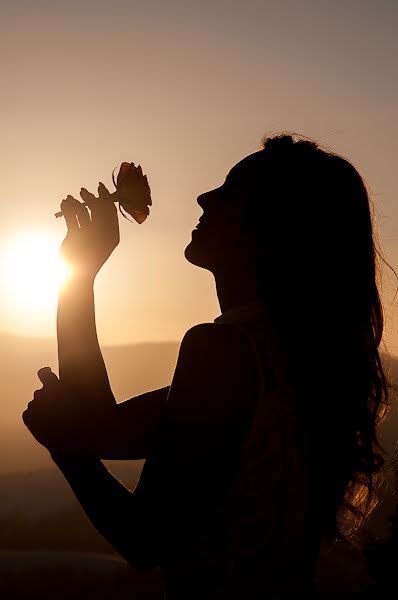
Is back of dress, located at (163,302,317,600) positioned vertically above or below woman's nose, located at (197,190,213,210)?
below

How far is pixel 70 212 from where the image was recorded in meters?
3.65

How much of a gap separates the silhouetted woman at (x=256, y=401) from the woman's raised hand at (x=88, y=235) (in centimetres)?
6

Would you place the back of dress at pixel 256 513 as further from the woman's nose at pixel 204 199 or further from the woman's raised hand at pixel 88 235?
the woman's raised hand at pixel 88 235

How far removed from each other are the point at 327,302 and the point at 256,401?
556 millimetres

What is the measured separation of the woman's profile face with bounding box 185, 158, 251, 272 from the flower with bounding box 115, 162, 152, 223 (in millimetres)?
605

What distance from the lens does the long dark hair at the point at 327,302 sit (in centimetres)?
293

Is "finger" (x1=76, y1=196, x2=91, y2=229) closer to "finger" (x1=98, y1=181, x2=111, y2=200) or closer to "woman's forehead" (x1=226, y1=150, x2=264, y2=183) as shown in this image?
"finger" (x1=98, y1=181, x2=111, y2=200)

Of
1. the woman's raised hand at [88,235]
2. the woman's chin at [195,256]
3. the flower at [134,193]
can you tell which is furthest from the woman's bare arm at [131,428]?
the flower at [134,193]

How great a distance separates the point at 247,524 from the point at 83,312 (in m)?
1.33

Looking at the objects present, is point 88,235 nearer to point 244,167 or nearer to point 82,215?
point 82,215

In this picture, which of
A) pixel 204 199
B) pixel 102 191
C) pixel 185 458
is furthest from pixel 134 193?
pixel 185 458

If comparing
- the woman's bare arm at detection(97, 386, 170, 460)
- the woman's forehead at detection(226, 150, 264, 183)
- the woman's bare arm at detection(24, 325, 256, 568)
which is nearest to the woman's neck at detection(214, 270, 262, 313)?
the woman's bare arm at detection(24, 325, 256, 568)

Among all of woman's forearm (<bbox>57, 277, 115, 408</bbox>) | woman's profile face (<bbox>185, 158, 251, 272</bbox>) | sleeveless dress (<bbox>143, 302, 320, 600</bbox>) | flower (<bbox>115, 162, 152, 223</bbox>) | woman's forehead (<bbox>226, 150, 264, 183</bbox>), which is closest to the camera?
sleeveless dress (<bbox>143, 302, 320, 600</bbox>)

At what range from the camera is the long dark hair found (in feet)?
9.62
